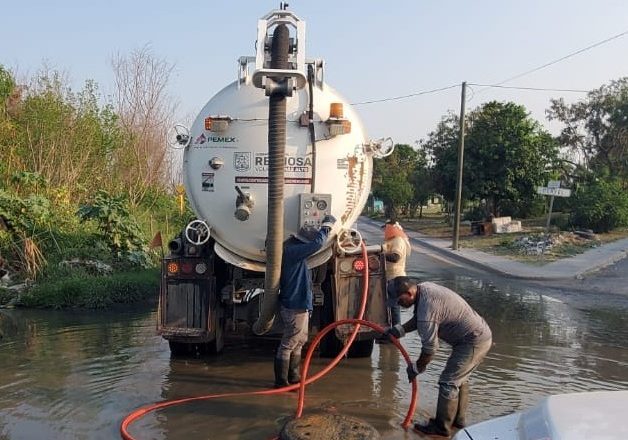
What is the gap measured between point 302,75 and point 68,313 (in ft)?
20.7

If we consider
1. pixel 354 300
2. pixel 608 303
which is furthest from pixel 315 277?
pixel 608 303

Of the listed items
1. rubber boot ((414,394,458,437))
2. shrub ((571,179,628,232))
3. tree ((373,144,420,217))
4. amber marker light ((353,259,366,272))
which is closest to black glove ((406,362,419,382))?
rubber boot ((414,394,458,437))

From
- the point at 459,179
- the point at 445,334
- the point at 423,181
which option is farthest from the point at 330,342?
the point at 423,181

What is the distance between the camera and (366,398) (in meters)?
5.89

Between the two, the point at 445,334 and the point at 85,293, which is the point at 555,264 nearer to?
the point at 85,293

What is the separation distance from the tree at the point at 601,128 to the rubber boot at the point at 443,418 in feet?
115

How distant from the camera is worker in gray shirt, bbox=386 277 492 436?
4973mm

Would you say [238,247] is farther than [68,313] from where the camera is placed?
No

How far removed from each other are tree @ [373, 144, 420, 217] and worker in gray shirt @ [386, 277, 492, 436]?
35.9 m

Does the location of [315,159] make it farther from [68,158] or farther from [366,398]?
[68,158]

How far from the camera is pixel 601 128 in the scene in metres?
39.6

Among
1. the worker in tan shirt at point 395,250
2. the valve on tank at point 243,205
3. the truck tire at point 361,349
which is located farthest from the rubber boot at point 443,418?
the worker in tan shirt at point 395,250

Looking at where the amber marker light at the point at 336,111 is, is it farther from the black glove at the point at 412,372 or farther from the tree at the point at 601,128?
the tree at the point at 601,128

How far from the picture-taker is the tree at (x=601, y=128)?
38.0m
